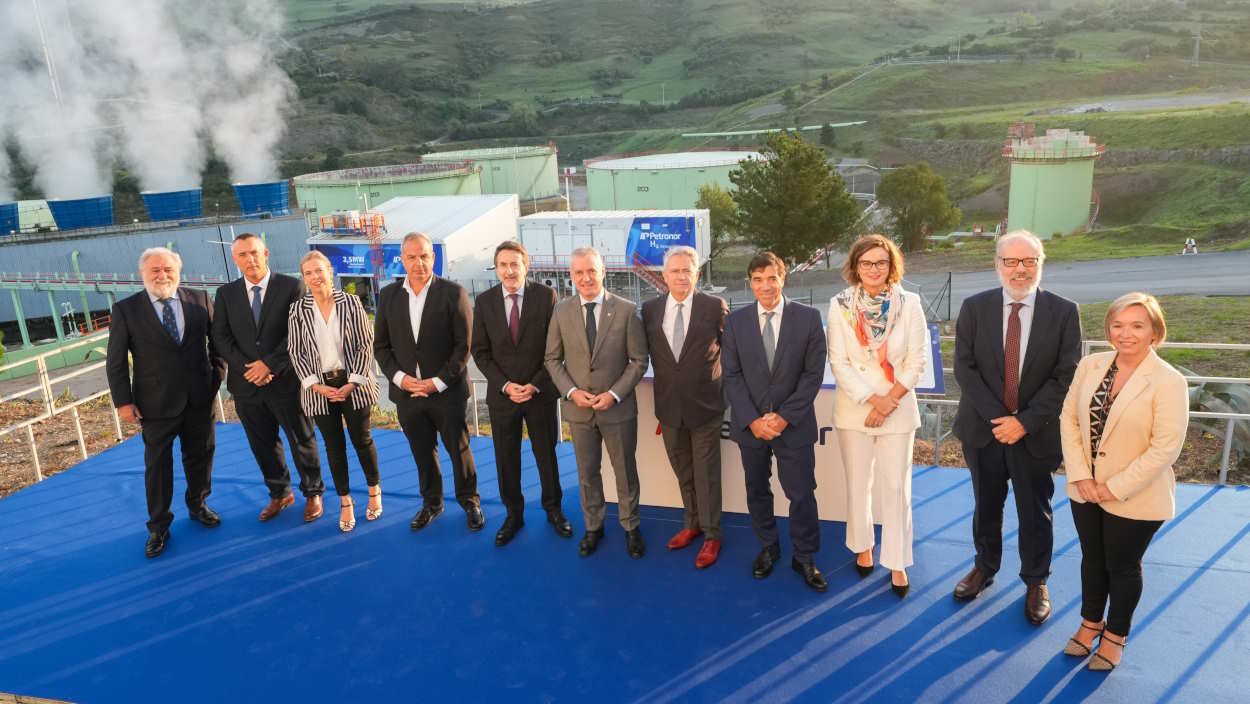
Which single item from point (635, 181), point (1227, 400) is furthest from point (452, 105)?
point (1227, 400)

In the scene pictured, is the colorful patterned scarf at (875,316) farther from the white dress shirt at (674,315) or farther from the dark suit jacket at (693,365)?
the white dress shirt at (674,315)

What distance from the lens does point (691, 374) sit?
164 inches

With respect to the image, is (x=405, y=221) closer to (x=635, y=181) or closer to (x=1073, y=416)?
(x=635, y=181)

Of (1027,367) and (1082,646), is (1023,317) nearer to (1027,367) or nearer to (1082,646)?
(1027,367)

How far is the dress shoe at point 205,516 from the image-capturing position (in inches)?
202

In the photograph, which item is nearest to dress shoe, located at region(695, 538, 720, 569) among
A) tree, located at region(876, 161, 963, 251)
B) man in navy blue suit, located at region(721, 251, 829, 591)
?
man in navy blue suit, located at region(721, 251, 829, 591)

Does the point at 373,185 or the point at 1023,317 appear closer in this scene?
the point at 1023,317

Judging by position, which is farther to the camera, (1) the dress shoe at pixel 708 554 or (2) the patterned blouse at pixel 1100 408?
(1) the dress shoe at pixel 708 554

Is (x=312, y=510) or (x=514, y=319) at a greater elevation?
(x=514, y=319)

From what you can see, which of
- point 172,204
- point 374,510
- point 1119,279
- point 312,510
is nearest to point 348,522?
point 374,510

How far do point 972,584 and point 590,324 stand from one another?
93.4 inches

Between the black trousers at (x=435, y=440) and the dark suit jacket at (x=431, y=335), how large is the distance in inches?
3.7

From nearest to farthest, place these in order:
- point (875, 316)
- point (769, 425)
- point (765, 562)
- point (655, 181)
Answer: point (875, 316) < point (769, 425) < point (765, 562) < point (655, 181)

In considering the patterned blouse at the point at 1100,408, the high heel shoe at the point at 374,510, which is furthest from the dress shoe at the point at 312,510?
the patterned blouse at the point at 1100,408
